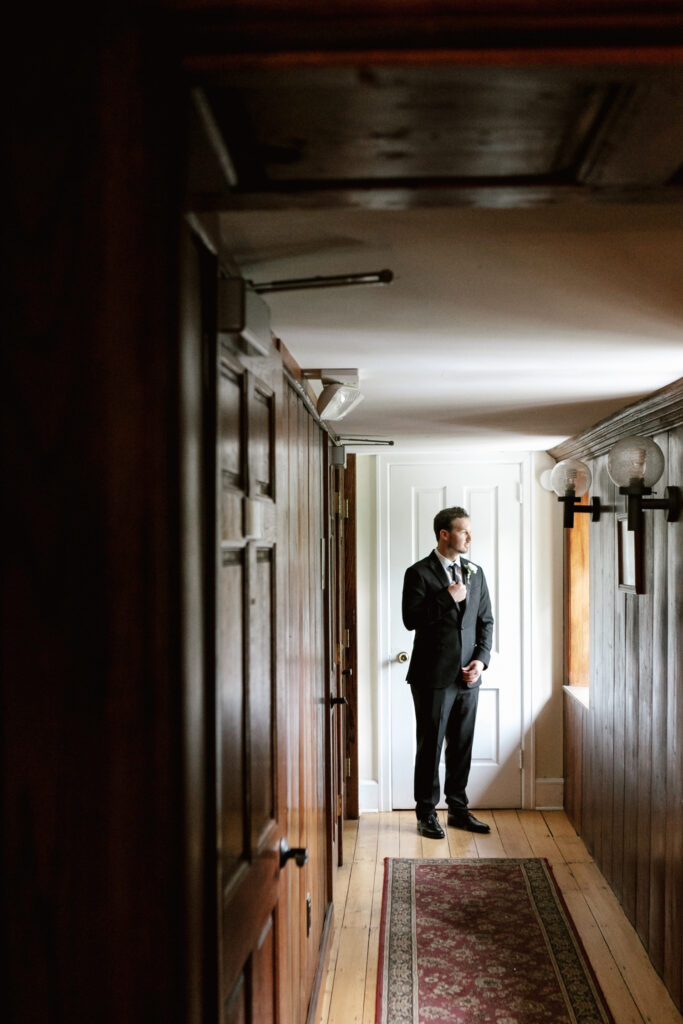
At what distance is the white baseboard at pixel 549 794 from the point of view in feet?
18.5

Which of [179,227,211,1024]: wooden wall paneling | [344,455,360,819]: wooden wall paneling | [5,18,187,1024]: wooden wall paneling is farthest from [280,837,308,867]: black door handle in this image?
[344,455,360,819]: wooden wall paneling

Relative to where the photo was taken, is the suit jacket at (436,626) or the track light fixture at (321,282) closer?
the track light fixture at (321,282)

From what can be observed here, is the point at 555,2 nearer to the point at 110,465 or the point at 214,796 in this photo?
the point at 110,465

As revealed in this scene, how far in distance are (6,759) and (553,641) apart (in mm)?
5115

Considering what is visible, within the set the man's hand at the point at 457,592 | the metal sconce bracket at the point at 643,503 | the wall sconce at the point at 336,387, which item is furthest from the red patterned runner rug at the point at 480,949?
the wall sconce at the point at 336,387

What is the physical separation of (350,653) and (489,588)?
3.27 feet

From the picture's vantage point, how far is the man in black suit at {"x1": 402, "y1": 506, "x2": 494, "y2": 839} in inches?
199

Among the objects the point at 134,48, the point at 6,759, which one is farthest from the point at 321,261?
the point at 6,759

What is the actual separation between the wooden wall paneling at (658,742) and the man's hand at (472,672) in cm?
171

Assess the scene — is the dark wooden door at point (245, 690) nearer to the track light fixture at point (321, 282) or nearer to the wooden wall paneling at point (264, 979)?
the wooden wall paneling at point (264, 979)

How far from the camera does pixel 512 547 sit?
5691 mm

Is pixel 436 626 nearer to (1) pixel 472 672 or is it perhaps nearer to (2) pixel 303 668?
(1) pixel 472 672

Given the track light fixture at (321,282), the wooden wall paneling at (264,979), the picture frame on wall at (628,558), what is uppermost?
→ the track light fixture at (321,282)

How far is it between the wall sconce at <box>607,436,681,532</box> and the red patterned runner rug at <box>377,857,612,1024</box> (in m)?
1.77
